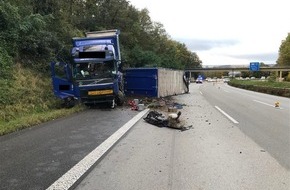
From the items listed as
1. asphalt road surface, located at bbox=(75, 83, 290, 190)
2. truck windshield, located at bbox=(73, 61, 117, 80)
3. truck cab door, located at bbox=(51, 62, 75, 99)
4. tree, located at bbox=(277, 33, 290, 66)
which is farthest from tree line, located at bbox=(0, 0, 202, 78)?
tree, located at bbox=(277, 33, 290, 66)

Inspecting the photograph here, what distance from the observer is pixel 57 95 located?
1728cm

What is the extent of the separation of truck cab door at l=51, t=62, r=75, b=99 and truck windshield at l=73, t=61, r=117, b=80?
1.23 ft

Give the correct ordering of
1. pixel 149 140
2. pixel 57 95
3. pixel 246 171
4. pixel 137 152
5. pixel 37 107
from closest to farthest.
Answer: pixel 246 171 → pixel 137 152 → pixel 149 140 → pixel 37 107 → pixel 57 95

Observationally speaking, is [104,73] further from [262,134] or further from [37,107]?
[262,134]

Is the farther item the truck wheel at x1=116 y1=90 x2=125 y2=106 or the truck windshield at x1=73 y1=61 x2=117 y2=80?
the truck wheel at x1=116 y1=90 x2=125 y2=106

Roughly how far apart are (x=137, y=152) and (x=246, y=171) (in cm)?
234

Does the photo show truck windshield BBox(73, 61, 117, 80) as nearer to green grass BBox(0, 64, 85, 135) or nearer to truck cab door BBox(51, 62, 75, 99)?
truck cab door BBox(51, 62, 75, 99)

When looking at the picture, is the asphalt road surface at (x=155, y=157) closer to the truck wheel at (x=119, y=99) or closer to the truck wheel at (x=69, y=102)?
the truck wheel at (x=69, y=102)

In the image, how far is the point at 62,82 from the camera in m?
17.4

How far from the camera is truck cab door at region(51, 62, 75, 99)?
17.2 metres

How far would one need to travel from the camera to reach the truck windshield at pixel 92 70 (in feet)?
57.7

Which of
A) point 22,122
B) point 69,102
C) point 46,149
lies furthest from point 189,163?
point 69,102

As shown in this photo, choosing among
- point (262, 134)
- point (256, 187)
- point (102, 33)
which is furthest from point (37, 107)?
point (256, 187)

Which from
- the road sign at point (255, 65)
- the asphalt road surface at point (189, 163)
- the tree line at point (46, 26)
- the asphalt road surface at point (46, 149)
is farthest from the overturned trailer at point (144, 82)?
the road sign at point (255, 65)
